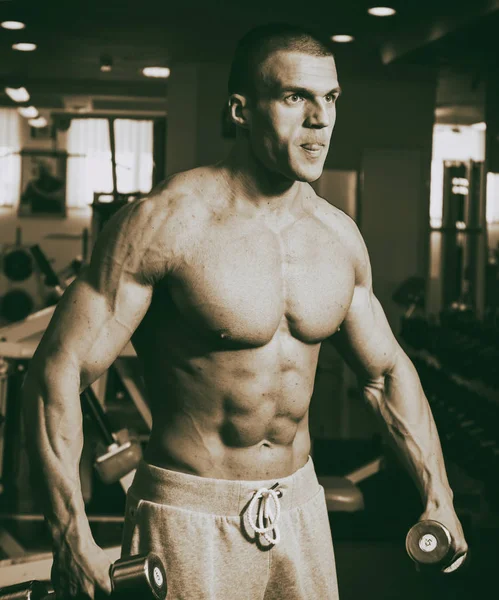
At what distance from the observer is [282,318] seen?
1.66m

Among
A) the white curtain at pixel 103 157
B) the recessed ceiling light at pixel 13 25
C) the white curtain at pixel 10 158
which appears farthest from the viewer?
the white curtain at pixel 10 158

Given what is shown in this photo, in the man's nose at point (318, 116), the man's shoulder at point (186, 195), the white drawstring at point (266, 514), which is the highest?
the man's nose at point (318, 116)

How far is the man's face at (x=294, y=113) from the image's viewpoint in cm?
159

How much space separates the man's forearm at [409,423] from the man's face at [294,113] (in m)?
0.49

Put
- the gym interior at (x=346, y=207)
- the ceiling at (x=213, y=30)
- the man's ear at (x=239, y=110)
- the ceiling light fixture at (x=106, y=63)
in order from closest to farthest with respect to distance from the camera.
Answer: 1. the man's ear at (x=239, y=110)
2. the gym interior at (x=346, y=207)
3. the ceiling at (x=213, y=30)
4. the ceiling light fixture at (x=106, y=63)

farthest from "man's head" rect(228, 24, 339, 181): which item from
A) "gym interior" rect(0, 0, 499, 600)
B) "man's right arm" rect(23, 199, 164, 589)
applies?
"gym interior" rect(0, 0, 499, 600)

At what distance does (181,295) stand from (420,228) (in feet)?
20.5

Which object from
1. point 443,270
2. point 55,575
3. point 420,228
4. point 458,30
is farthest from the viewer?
point 420,228

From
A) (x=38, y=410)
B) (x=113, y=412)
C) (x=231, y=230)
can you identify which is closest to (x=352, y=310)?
(x=231, y=230)

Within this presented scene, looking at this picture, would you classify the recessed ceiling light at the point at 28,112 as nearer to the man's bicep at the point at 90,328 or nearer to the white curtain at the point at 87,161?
the white curtain at the point at 87,161

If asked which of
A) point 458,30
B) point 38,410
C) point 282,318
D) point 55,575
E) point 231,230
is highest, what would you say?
point 458,30

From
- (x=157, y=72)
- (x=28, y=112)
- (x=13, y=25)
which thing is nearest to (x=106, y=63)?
(x=157, y=72)

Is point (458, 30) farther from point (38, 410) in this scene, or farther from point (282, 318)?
point (38, 410)

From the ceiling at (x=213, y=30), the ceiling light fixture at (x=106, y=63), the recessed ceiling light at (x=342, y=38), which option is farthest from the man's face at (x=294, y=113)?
the ceiling light fixture at (x=106, y=63)
